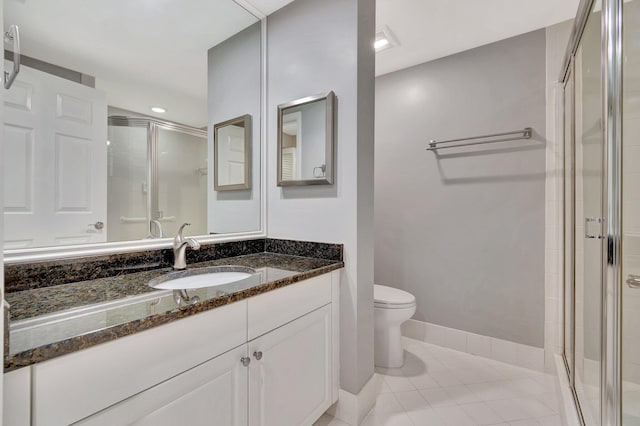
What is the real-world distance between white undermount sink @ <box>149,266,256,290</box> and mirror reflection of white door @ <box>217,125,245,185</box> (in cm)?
54

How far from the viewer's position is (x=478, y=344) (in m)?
2.20

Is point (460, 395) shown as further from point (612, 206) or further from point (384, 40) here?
point (384, 40)

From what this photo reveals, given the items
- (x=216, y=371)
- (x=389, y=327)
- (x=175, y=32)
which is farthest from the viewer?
(x=389, y=327)

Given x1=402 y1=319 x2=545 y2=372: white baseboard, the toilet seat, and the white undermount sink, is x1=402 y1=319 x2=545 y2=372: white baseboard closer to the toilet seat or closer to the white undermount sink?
the toilet seat

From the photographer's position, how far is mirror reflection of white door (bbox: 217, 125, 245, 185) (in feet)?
5.63

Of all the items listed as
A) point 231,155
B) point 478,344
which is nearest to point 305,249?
point 231,155

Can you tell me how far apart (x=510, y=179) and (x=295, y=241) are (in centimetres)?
157

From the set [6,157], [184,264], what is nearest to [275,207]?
[184,264]

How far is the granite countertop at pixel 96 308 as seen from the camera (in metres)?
0.62

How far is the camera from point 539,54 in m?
1.99

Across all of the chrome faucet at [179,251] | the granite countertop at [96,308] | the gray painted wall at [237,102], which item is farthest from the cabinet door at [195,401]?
the gray painted wall at [237,102]

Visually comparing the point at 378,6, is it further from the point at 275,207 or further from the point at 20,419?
the point at 20,419

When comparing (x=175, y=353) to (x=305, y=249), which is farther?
(x=305, y=249)
